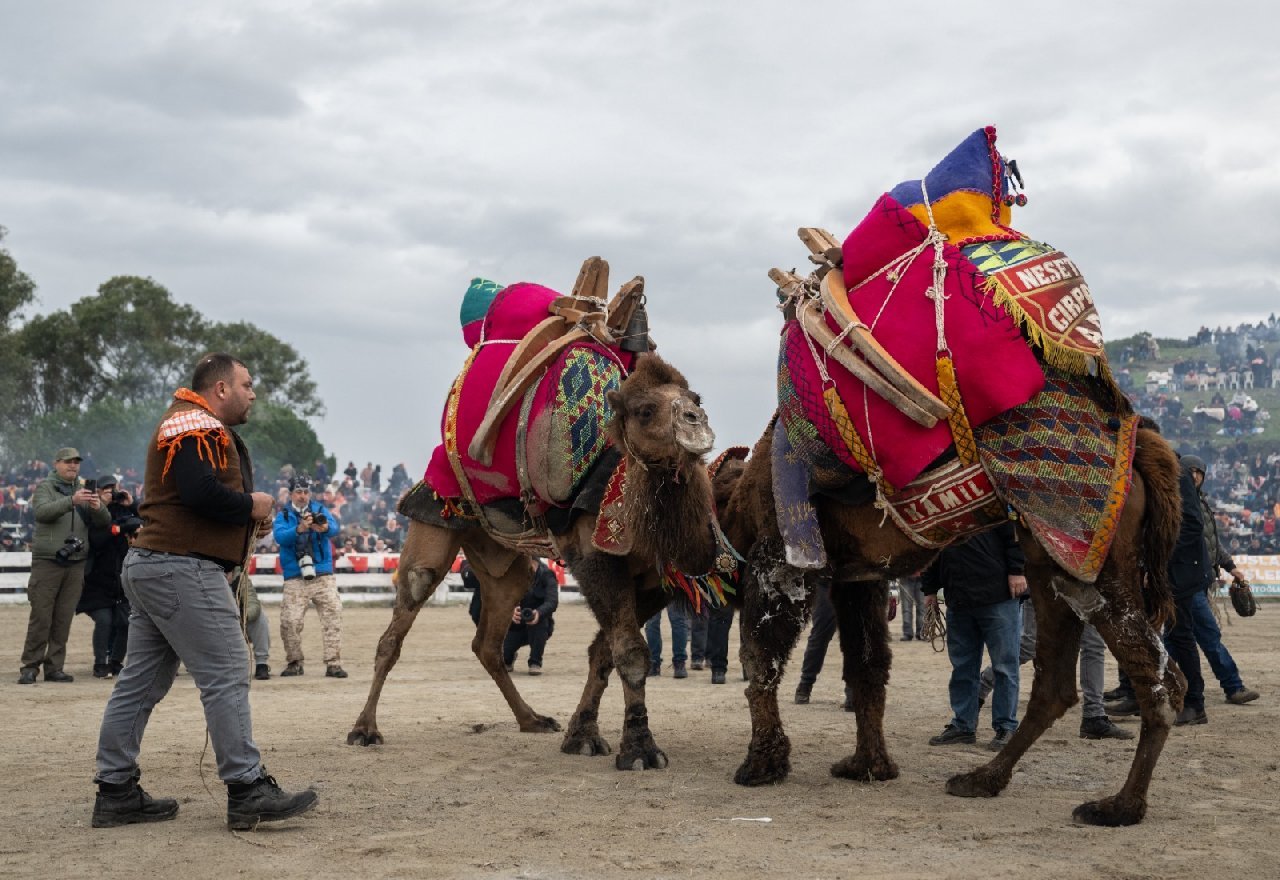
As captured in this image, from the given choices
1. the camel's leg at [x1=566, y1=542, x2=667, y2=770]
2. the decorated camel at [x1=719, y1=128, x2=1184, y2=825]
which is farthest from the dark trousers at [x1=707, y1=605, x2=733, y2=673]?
the decorated camel at [x1=719, y1=128, x2=1184, y2=825]

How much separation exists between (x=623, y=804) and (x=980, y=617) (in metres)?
3.13

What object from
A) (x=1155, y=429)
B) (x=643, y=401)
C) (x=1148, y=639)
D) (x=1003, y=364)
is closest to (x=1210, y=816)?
(x=1148, y=639)

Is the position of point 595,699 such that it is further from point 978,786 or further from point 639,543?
point 978,786

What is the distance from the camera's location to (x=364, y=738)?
8.19 metres

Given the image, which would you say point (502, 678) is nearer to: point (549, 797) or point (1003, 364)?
point (549, 797)

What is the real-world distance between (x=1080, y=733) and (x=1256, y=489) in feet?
141

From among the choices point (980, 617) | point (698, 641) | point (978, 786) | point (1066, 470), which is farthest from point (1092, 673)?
point (698, 641)

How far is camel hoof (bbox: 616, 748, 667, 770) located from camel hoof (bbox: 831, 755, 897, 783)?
3.42ft

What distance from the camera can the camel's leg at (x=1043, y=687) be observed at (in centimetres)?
604

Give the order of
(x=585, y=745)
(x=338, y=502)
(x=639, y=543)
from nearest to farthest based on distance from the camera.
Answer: (x=639, y=543) → (x=585, y=745) → (x=338, y=502)

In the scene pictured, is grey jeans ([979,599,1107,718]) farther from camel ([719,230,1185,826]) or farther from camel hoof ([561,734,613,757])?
camel hoof ([561,734,613,757])

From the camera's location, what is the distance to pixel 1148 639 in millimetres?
5582

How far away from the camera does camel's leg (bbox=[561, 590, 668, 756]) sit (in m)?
7.86

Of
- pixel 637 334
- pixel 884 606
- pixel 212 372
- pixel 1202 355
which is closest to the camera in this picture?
pixel 212 372
